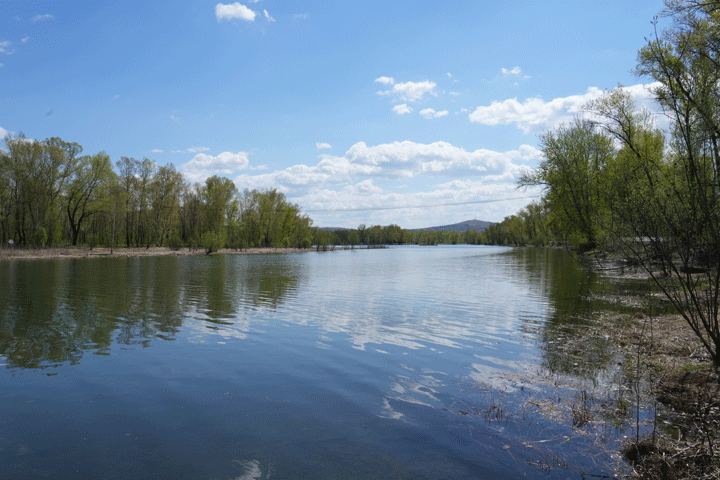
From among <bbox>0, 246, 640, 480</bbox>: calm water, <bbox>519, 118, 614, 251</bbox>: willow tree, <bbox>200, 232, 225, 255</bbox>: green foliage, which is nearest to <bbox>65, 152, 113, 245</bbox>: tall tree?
<bbox>200, 232, 225, 255</bbox>: green foliage

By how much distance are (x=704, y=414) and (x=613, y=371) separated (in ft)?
9.26

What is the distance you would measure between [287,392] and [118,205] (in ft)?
273

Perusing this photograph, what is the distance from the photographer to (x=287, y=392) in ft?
28.7

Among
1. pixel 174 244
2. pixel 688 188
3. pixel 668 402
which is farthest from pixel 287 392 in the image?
pixel 174 244

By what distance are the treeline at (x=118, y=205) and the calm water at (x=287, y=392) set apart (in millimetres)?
59629

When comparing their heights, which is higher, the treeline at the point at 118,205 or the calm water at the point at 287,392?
the treeline at the point at 118,205

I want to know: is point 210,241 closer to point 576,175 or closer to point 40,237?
point 40,237

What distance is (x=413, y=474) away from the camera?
5.57m

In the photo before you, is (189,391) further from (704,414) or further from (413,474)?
(704,414)

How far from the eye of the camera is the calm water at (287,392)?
5.91 m

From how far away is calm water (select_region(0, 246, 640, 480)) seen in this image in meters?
5.91

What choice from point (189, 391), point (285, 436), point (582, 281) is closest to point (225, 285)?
point (189, 391)

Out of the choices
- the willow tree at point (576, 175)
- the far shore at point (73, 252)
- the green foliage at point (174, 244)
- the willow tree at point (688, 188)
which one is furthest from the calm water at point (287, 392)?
the green foliage at point (174, 244)

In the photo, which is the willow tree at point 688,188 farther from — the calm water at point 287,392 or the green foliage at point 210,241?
the green foliage at point 210,241
